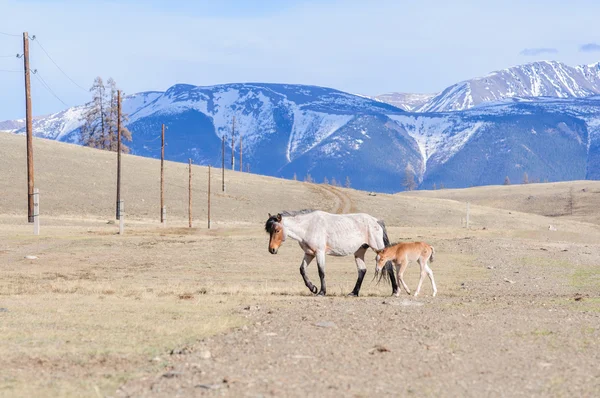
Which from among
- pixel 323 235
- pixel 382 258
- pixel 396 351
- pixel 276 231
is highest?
pixel 276 231

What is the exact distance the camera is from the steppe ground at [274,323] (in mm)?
11406

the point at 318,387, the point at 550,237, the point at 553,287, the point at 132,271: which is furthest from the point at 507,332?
the point at 550,237

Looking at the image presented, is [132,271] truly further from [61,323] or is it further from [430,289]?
[61,323]

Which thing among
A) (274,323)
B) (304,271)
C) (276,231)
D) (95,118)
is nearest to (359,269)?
(304,271)

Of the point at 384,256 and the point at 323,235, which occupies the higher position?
the point at 323,235

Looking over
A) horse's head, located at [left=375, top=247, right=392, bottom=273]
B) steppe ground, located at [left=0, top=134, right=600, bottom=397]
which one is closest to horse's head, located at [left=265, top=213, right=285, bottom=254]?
steppe ground, located at [left=0, top=134, right=600, bottom=397]

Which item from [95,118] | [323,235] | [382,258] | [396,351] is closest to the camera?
[396,351]

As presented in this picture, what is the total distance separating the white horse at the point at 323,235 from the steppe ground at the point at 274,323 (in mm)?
1126

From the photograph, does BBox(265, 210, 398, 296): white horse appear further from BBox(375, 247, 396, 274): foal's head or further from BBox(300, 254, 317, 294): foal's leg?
BBox(375, 247, 396, 274): foal's head

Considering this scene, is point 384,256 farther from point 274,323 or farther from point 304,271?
point 274,323

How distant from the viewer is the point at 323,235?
75.8 ft

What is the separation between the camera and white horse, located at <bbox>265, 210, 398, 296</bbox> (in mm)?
22984

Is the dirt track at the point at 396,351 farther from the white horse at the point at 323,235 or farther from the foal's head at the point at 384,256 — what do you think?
the white horse at the point at 323,235

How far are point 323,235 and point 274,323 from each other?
7021 millimetres
